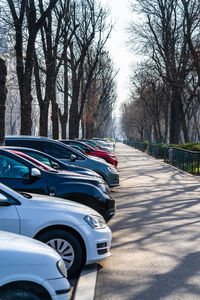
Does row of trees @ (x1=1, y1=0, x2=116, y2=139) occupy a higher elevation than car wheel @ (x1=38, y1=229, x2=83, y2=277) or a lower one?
higher

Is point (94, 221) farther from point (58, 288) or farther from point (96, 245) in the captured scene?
point (58, 288)

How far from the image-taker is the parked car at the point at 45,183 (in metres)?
7.56

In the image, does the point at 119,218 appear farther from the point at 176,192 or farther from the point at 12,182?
the point at 176,192

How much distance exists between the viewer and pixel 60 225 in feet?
19.6

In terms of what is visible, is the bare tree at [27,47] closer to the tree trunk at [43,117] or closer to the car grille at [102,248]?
the tree trunk at [43,117]

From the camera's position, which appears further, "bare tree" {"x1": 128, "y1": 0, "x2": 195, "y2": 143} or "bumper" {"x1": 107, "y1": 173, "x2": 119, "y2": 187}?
"bare tree" {"x1": 128, "y1": 0, "x2": 195, "y2": 143}

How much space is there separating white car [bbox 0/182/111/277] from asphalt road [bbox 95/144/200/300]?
0.42 meters

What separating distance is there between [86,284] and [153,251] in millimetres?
2055

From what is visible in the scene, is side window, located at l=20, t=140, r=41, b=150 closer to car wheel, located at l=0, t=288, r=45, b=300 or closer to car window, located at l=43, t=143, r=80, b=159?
car window, located at l=43, t=143, r=80, b=159

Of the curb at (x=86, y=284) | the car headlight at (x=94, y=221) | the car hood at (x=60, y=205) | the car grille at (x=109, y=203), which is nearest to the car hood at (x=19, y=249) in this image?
the curb at (x=86, y=284)

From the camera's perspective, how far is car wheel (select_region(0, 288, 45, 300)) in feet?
11.8

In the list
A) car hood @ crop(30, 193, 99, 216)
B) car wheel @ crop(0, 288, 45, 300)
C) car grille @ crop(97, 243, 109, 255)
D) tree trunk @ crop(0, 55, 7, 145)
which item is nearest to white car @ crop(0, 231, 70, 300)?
car wheel @ crop(0, 288, 45, 300)

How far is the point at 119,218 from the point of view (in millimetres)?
10734

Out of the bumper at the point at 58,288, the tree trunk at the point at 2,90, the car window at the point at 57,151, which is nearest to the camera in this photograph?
the bumper at the point at 58,288
